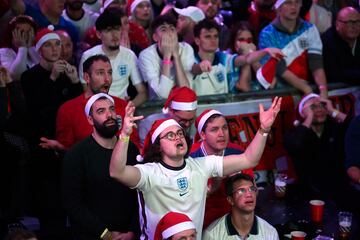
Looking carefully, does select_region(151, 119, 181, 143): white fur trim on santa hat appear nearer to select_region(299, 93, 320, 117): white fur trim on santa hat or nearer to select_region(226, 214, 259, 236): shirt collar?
select_region(226, 214, 259, 236): shirt collar

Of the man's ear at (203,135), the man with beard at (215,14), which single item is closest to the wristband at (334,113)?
the man with beard at (215,14)

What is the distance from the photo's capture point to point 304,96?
8.37 metres

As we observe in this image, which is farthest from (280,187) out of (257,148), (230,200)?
(257,148)

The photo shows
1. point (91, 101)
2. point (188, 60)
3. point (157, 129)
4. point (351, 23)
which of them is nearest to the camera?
point (157, 129)

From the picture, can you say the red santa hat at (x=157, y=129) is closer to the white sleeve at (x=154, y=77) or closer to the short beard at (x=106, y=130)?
the short beard at (x=106, y=130)

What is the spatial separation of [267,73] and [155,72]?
1465 mm

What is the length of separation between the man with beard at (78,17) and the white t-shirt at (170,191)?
349 centimetres

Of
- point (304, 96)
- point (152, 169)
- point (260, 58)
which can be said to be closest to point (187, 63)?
point (260, 58)

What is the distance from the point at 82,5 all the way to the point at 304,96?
2.91m

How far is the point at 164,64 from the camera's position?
7625 millimetres

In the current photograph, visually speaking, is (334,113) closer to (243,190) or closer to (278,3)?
(278,3)

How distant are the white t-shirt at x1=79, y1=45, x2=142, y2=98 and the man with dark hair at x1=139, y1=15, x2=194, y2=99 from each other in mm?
87

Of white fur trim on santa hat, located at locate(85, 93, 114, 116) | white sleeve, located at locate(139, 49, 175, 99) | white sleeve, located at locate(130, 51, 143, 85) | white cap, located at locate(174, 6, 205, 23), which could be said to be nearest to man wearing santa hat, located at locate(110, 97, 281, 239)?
white fur trim on santa hat, located at locate(85, 93, 114, 116)

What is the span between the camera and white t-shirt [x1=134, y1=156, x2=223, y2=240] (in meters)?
5.48
